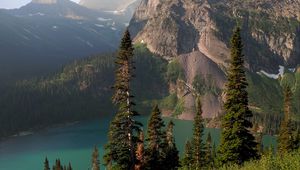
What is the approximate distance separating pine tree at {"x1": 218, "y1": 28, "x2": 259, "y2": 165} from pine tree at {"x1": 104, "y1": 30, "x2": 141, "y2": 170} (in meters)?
15.2

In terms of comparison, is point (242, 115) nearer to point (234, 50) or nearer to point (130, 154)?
point (234, 50)

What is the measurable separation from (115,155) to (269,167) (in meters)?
35.1

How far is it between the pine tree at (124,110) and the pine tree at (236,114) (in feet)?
49.8

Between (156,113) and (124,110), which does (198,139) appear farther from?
(124,110)

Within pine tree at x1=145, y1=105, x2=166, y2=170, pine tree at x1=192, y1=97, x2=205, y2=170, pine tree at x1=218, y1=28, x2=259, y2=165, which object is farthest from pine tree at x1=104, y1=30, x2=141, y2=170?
pine tree at x1=192, y1=97, x2=205, y2=170

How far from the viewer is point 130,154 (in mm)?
58250

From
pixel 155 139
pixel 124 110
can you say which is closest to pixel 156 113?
pixel 155 139

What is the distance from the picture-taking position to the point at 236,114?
212 ft

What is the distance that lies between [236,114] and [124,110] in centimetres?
1755

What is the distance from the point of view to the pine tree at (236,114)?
→ 6456cm

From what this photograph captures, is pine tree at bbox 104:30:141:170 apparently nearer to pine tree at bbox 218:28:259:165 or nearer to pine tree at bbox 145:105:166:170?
pine tree at bbox 218:28:259:165

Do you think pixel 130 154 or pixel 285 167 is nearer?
pixel 285 167

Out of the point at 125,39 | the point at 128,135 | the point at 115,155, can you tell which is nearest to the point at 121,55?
the point at 125,39

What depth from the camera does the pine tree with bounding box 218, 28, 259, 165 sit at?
6456 cm
